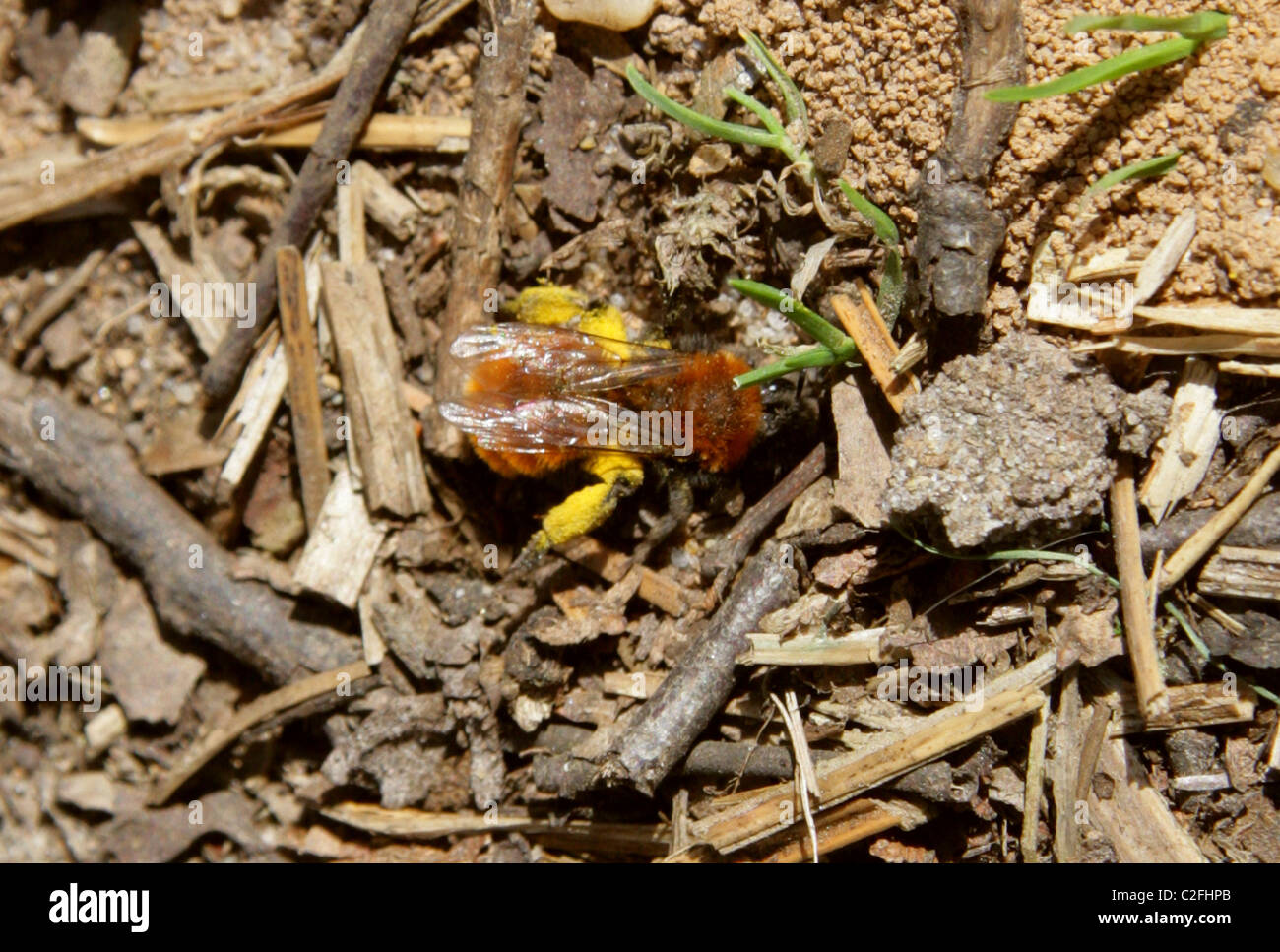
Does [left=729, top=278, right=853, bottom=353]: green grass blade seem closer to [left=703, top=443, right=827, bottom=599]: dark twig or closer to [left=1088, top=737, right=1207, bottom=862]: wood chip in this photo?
[left=703, top=443, right=827, bottom=599]: dark twig

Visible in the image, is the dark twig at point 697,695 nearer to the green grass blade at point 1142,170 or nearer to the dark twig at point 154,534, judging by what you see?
the dark twig at point 154,534

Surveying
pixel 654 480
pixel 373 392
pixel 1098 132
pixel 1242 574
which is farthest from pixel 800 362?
pixel 373 392

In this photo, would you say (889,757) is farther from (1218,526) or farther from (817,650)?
(1218,526)

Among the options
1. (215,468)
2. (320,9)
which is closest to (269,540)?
(215,468)

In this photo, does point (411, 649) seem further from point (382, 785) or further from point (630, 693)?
point (630, 693)

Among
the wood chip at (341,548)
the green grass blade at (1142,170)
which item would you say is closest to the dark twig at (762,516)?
the green grass blade at (1142,170)

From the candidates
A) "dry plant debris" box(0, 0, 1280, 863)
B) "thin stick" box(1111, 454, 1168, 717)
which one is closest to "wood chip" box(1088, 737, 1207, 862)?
"dry plant debris" box(0, 0, 1280, 863)
